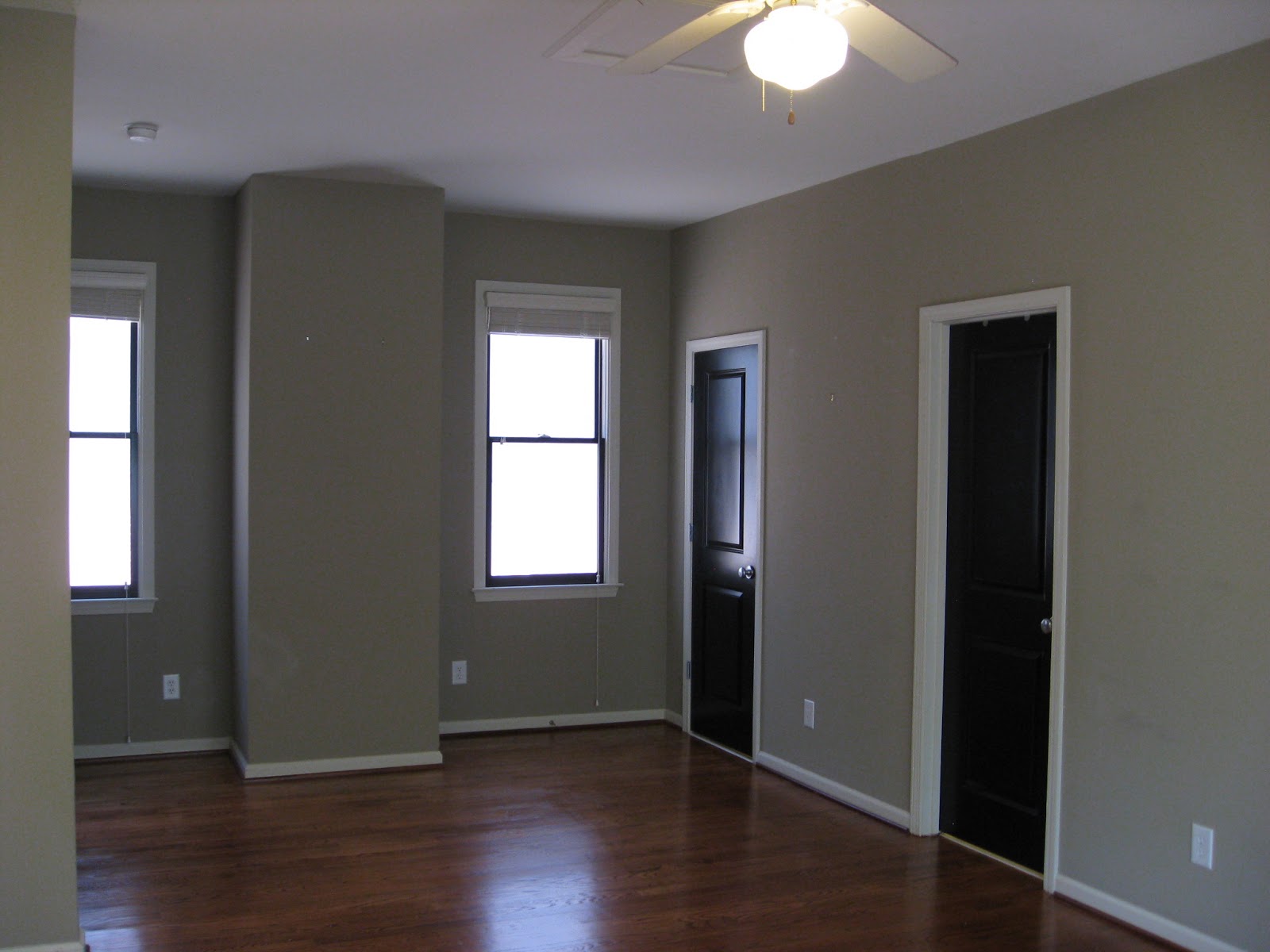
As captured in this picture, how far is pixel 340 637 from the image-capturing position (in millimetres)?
5520

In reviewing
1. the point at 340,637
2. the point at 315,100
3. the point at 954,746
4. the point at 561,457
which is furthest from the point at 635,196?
the point at 954,746

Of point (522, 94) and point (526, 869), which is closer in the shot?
point (522, 94)

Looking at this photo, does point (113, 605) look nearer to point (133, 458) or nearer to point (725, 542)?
point (133, 458)

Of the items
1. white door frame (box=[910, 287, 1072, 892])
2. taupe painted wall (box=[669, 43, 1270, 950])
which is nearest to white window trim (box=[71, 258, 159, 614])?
taupe painted wall (box=[669, 43, 1270, 950])

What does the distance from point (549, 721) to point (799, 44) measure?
4806 millimetres

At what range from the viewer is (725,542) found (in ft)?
20.0

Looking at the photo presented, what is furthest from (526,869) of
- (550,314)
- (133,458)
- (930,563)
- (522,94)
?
(550,314)

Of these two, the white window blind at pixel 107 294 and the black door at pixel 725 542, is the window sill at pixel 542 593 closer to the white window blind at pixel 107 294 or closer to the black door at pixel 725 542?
the black door at pixel 725 542

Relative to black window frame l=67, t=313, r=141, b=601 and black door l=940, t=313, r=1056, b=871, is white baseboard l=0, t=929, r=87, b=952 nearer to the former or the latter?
black window frame l=67, t=313, r=141, b=601

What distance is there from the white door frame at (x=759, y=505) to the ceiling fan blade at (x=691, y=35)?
122 inches

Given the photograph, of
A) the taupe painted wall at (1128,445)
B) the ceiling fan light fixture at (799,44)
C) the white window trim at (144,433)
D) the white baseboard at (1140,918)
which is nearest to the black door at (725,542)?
the taupe painted wall at (1128,445)

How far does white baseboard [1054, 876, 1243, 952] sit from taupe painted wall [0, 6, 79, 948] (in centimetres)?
309

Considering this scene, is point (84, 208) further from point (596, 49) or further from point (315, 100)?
point (596, 49)

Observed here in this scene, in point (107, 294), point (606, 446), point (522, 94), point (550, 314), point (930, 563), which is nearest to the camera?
point (522, 94)
